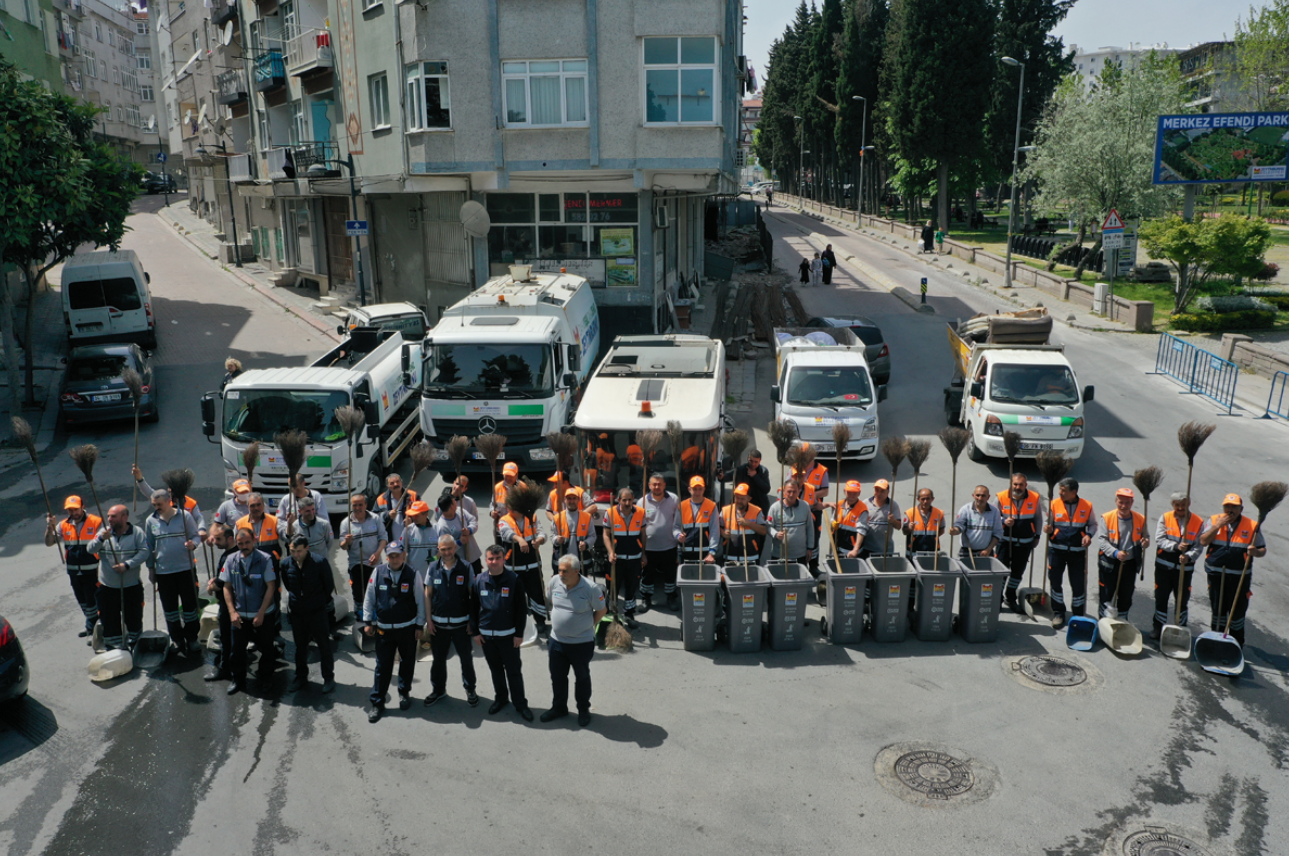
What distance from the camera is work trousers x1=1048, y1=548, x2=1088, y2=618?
1039 cm

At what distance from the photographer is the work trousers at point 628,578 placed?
10.6m

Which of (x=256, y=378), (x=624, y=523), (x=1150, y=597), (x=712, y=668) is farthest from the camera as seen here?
(x=256, y=378)

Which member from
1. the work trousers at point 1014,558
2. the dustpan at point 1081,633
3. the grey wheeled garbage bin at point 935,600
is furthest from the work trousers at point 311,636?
the dustpan at point 1081,633

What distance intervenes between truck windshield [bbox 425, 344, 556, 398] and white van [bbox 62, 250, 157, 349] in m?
14.2

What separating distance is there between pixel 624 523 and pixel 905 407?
12.4 meters

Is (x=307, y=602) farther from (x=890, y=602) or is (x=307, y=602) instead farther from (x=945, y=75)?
(x=945, y=75)

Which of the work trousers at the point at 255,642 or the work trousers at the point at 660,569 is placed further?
the work trousers at the point at 660,569

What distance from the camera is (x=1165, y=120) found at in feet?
109

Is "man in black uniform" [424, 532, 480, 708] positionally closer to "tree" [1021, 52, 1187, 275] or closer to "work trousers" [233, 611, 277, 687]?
"work trousers" [233, 611, 277, 687]

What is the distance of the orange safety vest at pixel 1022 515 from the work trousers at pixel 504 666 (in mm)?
5609

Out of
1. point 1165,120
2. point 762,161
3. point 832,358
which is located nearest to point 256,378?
point 832,358

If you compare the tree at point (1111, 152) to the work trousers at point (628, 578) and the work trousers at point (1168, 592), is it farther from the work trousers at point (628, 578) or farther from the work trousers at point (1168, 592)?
the work trousers at point (628, 578)

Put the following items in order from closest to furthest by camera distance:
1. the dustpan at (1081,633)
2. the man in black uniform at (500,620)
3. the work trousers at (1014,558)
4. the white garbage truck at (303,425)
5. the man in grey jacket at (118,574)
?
1. the man in black uniform at (500,620)
2. the man in grey jacket at (118,574)
3. the dustpan at (1081,633)
4. the work trousers at (1014,558)
5. the white garbage truck at (303,425)

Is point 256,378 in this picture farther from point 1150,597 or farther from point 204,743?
point 1150,597
